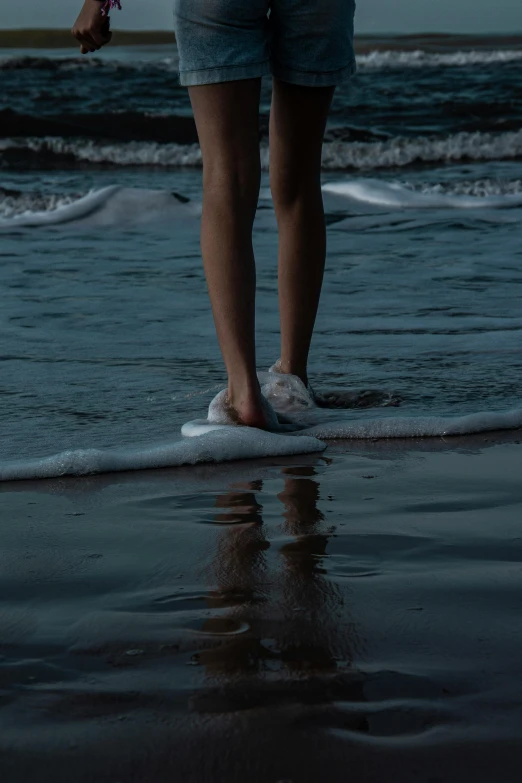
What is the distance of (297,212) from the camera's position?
270 centimetres

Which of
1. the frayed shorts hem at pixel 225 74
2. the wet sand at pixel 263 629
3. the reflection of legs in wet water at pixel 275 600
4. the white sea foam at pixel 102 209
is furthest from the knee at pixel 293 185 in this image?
the white sea foam at pixel 102 209

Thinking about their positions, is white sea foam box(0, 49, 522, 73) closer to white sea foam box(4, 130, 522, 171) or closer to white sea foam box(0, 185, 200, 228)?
white sea foam box(4, 130, 522, 171)

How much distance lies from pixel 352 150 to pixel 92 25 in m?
9.12

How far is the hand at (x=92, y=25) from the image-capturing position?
7.88 feet

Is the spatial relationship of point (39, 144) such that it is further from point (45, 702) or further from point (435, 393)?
point (45, 702)

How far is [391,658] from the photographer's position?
1.27 meters

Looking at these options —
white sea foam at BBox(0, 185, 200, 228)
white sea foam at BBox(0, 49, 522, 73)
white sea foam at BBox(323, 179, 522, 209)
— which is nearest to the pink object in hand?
white sea foam at BBox(0, 185, 200, 228)

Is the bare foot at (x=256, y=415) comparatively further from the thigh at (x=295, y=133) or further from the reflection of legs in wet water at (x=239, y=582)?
the thigh at (x=295, y=133)

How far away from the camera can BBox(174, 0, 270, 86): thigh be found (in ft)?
7.64

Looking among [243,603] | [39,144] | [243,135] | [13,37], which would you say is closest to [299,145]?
[243,135]

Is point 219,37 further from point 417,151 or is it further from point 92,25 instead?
point 417,151

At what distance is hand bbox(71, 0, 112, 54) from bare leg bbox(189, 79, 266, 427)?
0.24m

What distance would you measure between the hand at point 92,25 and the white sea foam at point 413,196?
4849 mm

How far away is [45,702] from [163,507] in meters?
0.75
